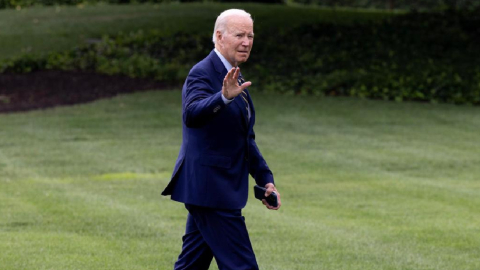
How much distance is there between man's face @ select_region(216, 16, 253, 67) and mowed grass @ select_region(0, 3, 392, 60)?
66.2 ft

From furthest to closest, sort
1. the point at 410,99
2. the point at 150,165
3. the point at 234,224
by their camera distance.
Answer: the point at 410,99, the point at 150,165, the point at 234,224

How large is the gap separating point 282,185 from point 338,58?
11.8m

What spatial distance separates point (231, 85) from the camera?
4578mm

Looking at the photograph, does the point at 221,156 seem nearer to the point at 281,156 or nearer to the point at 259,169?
the point at 259,169

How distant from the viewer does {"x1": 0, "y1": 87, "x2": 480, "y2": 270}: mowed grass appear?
26.0 ft

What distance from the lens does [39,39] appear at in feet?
85.0

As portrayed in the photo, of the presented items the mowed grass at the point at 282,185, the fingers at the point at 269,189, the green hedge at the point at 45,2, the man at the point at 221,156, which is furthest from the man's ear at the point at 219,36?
the green hedge at the point at 45,2

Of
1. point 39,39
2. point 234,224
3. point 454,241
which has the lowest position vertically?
point 39,39

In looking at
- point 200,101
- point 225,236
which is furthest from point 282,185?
point 200,101

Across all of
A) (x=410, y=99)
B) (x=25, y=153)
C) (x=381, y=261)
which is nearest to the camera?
(x=381, y=261)

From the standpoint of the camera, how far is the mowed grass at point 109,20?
2564 centimetres

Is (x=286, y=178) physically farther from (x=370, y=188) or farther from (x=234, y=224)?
(x=234, y=224)

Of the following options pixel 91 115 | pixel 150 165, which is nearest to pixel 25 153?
pixel 150 165

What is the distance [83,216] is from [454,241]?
3782mm
